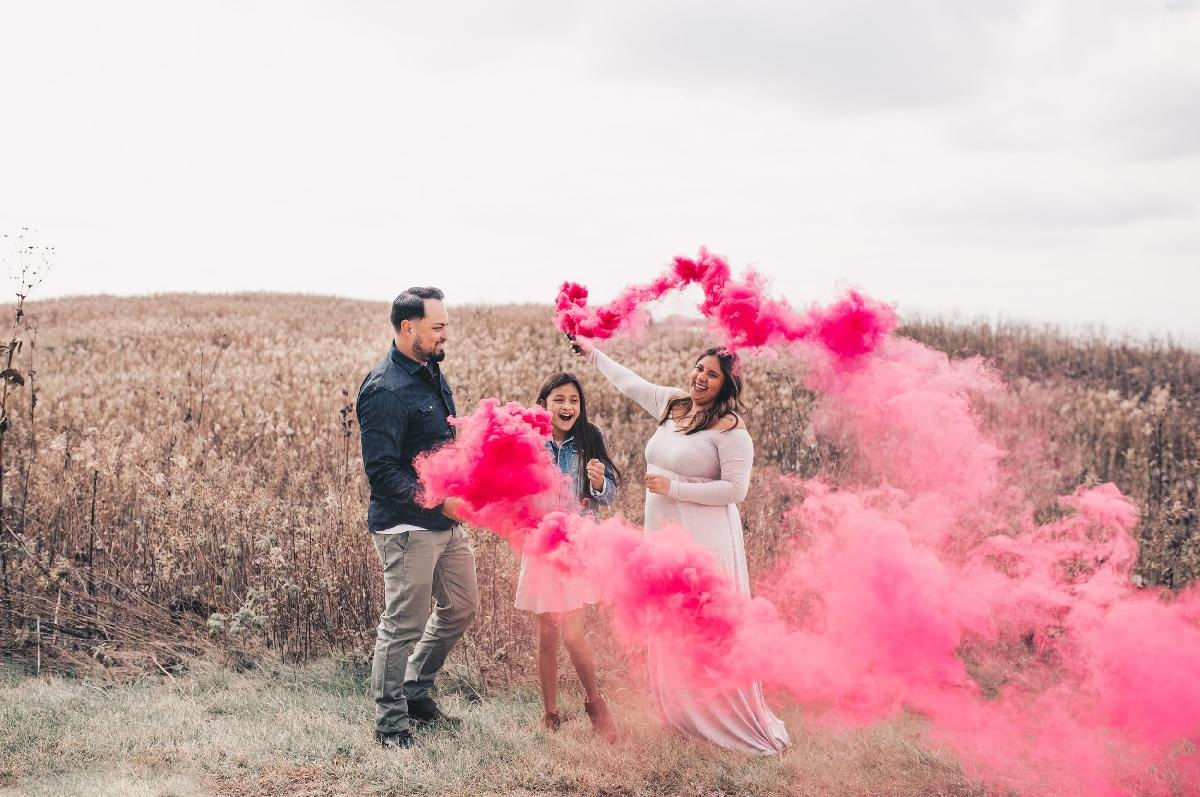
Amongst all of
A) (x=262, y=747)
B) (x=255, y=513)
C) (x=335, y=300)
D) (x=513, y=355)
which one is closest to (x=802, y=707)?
(x=262, y=747)

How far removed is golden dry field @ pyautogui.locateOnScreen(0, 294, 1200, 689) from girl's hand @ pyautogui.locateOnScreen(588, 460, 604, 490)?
2.01 metres

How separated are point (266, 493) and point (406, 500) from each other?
12.1 feet

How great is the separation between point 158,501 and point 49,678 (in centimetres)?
148

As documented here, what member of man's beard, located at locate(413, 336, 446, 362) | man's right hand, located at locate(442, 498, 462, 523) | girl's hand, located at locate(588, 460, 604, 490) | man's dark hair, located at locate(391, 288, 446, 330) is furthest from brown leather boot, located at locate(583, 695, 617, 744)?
man's dark hair, located at locate(391, 288, 446, 330)

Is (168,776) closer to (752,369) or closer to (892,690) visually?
(892,690)

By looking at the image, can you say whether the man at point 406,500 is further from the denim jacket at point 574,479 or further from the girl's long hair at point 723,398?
Result: the girl's long hair at point 723,398

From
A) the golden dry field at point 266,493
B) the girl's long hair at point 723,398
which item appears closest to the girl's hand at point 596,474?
the girl's long hair at point 723,398

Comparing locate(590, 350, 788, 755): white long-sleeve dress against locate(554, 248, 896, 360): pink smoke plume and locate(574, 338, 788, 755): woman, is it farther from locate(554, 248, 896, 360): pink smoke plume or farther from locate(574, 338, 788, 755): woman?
locate(554, 248, 896, 360): pink smoke plume

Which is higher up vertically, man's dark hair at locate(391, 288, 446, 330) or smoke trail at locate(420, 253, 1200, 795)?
man's dark hair at locate(391, 288, 446, 330)

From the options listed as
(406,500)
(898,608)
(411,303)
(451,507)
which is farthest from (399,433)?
(898,608)

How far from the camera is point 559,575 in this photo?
476 cm

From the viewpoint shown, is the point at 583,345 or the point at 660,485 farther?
the point at 583,345

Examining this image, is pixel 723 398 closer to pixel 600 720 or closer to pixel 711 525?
pixel 711 525

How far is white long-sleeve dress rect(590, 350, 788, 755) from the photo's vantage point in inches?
186
